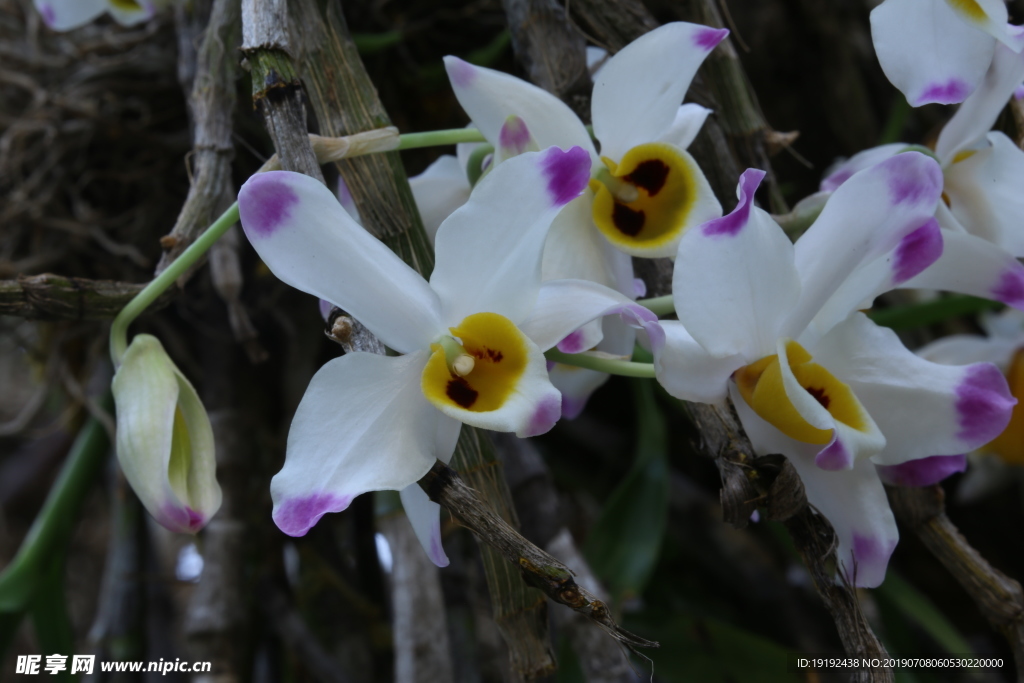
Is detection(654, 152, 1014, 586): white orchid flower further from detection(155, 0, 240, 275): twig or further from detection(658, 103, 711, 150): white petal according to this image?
detection(155, 0, 240, 275): twig

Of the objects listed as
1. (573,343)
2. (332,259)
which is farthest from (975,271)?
(332,259)

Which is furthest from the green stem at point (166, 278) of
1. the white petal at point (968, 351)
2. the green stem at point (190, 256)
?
the white petal at point (968, 351)

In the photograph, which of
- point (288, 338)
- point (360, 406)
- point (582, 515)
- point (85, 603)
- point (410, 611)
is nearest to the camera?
point (360, 406)

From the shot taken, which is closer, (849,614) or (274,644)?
(849,614)

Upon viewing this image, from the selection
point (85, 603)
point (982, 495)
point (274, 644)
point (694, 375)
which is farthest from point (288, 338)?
point (85, 603)

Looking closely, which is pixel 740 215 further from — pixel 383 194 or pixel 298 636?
pixel 298 636

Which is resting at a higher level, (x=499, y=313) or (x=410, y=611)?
(x=499, y=313)

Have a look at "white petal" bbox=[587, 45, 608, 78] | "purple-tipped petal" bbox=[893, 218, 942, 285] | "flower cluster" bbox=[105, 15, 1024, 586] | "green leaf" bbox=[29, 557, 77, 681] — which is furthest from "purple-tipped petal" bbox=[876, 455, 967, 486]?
"green leaf" bbox=[29, 557, 77, 681]

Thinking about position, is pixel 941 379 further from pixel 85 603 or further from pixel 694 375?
pixel 85 603
